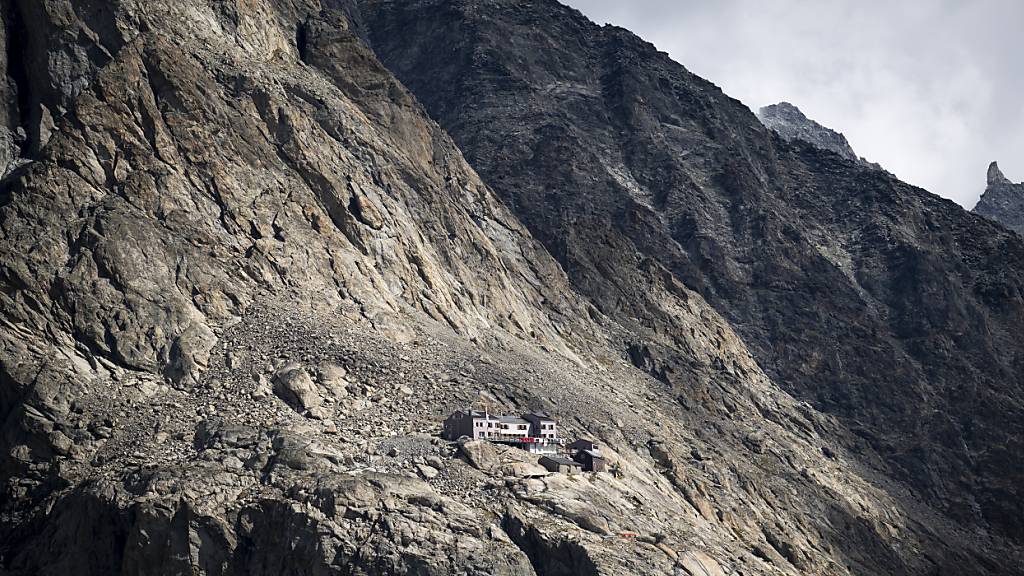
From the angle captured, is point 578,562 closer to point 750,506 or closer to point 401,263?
point 750,506

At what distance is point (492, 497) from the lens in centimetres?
7450

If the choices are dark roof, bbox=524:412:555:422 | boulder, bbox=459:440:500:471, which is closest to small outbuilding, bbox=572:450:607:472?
dark roof, bbox=524:412:555:422

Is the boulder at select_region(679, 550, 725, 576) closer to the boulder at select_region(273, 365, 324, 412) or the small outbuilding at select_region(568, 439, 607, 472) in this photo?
the small outbuilding at select_region(568, 439, 607, 472)

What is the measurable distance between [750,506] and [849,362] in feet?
190

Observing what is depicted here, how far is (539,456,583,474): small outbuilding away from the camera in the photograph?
8244 centimetres

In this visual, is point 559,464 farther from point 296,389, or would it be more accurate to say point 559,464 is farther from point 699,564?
point 296,389

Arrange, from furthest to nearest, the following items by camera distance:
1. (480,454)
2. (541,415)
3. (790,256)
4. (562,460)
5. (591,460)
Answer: (790,256) → (541,415) → (591,460) → (562,460) → (480,454)

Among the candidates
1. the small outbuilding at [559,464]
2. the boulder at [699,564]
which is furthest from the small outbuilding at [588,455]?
the boulder at [699,564]

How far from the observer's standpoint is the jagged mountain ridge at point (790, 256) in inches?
5792

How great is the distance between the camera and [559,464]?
8281 centimetres

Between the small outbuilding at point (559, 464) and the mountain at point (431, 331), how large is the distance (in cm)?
162

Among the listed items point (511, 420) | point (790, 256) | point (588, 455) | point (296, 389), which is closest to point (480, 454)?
point (511, 420)

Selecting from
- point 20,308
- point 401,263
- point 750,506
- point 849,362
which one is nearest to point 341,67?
point 401,263

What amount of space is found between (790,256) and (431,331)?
88401 mm
